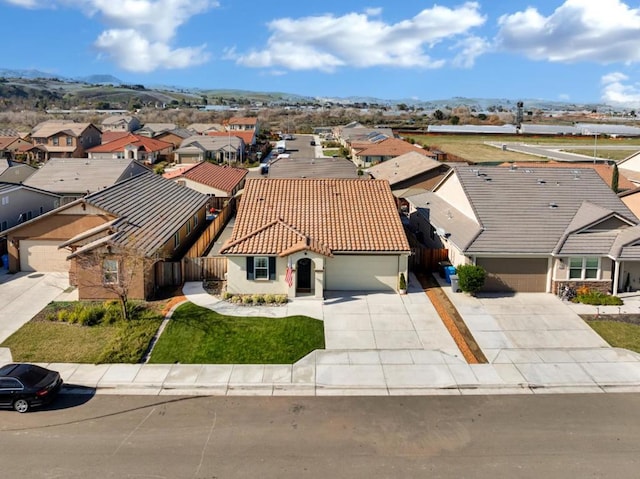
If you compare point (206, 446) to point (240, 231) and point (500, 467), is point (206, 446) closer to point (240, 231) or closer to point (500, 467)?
point (500, 467)

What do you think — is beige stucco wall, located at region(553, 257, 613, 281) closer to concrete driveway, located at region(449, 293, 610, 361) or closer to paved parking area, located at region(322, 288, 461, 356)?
concrete driveway, located at region(449, 293, 610, 361)

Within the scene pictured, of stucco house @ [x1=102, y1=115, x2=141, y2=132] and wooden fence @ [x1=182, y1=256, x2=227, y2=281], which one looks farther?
stucco house @ [x1=102, y1=115, x2=141, y2=132]

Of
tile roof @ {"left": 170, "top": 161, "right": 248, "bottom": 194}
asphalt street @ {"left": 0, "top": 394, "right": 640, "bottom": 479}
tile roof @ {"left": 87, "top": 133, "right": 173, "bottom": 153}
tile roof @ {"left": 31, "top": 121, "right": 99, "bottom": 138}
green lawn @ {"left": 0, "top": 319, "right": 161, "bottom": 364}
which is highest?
tile roof @ {"left": 31, "top": 121, "right": 99, "bottom": 138}

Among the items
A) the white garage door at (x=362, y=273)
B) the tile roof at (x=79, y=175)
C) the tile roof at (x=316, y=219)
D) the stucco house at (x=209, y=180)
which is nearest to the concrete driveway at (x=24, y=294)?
the tile roof at (x=316, y=219)

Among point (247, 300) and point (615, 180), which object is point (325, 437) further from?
point (615, 180)

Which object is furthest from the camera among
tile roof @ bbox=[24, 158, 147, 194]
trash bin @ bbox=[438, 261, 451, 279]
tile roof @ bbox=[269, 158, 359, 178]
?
tile roof @ bbox=[269, 158, 359, 178]

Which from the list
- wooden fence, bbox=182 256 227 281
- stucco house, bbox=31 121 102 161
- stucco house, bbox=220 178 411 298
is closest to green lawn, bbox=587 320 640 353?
stucco house, bbox=220 178 411 298

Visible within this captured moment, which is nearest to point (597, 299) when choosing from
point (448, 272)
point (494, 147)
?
point (448, 272)

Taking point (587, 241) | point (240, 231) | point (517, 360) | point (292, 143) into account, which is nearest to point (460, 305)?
point (517, 360)
